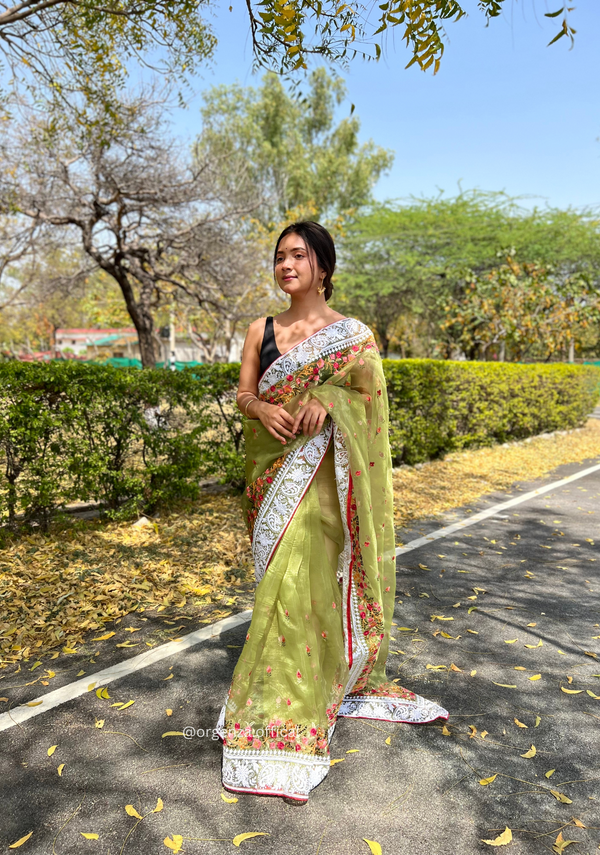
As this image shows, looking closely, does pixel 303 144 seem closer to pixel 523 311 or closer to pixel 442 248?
pixel 442 248

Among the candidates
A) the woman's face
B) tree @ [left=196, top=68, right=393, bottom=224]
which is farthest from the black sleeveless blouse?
tree @ [left=196, top=68, right=393, bottom=224]

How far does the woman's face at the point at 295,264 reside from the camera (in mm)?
2600

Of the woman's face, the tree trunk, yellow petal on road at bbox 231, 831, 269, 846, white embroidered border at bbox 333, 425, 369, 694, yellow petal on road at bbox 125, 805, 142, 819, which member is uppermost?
the tree trunk

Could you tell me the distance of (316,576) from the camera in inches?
101

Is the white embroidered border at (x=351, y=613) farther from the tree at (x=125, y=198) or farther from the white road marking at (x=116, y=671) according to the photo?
the tree at (x=125, y=198)

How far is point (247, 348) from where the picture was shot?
9.05 ft

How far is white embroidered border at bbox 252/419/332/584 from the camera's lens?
259 centimetres

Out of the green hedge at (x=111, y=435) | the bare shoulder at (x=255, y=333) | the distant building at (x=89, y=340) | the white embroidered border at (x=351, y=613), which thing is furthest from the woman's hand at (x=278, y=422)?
the distant building at (x=89, y=340)

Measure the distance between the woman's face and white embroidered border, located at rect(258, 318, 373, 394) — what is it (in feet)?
0.77

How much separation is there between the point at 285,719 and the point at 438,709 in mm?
886

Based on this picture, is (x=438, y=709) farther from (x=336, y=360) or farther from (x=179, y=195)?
(x=179, y=195)

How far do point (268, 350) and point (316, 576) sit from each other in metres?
1.06

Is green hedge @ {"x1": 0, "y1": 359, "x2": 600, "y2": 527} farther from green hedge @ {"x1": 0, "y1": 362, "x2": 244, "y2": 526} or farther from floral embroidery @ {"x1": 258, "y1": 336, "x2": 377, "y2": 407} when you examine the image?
floral embroidery @ {"x1": 258, "y1": 336, "x2": 377, "y2": 407}

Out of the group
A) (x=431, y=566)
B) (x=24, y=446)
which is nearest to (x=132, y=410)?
(x=24, y=446)
